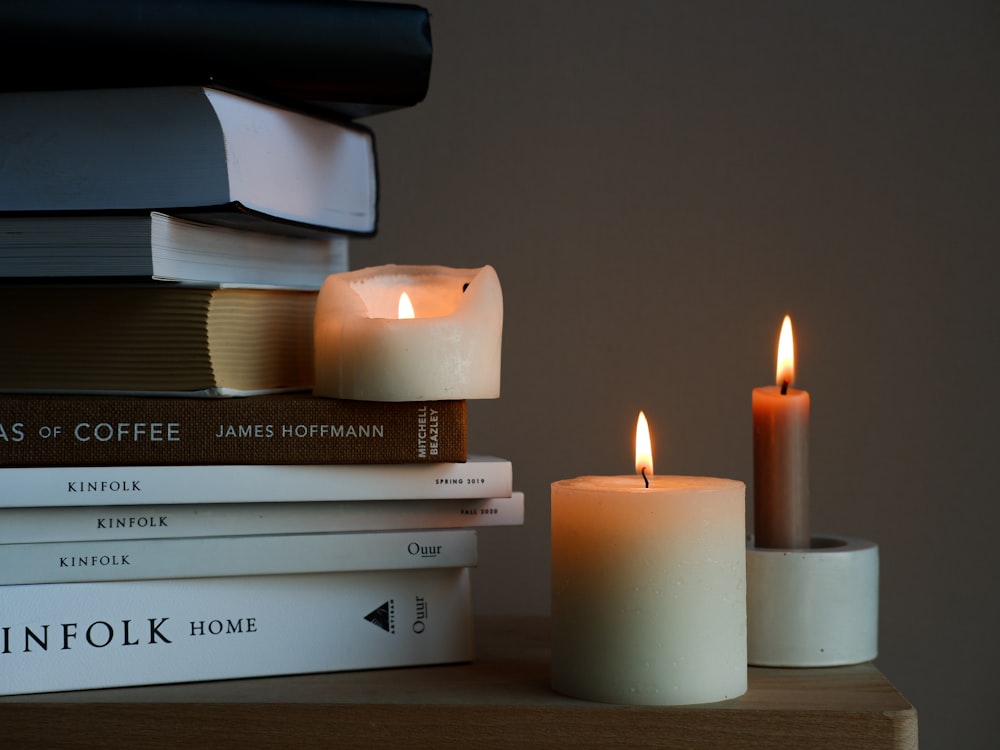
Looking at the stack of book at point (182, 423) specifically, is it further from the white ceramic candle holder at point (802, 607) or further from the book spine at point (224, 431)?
the white ceramic candle holder at point (802, 607)

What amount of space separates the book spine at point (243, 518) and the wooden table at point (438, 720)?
0.08 meters

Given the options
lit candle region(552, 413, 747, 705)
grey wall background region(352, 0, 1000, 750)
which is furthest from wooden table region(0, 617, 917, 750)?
grey wall background region(352, 0, 1000, 750)

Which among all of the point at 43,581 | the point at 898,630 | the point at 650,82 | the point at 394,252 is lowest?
the point at 898,630

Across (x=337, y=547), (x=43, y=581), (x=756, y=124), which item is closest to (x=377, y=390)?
(x=337, y=547)

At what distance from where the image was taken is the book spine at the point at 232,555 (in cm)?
58

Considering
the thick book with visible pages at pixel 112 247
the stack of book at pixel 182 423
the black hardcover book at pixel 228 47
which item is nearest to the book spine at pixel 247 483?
the stack of book at pixel 182 423

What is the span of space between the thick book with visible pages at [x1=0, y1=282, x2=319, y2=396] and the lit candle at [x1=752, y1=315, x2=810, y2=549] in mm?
298

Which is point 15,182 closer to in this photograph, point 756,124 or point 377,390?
point 377,390

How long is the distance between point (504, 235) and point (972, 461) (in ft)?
1.38

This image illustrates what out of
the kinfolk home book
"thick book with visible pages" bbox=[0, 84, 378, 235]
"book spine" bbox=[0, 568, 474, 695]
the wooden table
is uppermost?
"thick book with visible pages" bbox=[0, 84, 378, 235]

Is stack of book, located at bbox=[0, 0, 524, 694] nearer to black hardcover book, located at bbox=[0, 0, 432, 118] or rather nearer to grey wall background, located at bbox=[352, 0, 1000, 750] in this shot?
black hardcover book, located at bbox=[0, 0, 432, 118]

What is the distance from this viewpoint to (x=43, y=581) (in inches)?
23.0

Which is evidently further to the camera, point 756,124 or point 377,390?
point 756,124

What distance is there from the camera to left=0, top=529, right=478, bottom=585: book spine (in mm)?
584
